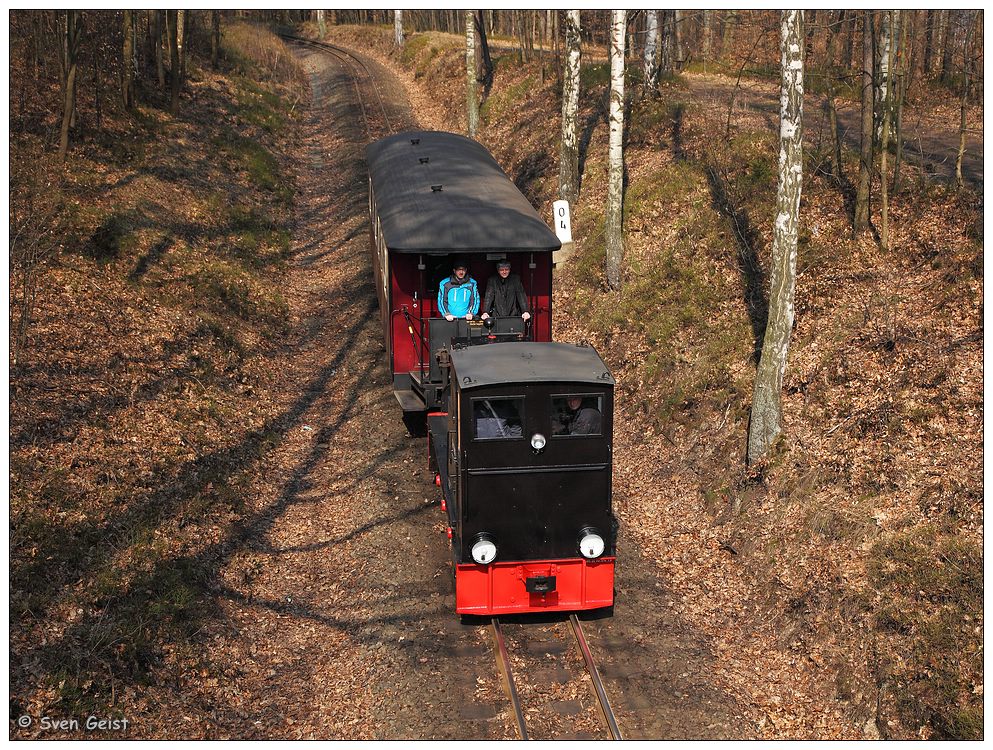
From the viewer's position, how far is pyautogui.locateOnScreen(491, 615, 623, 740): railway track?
8234mm

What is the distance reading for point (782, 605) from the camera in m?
9.93

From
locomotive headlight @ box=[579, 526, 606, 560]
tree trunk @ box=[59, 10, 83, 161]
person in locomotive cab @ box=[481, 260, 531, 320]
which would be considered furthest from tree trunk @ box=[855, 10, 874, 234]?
tree trunk @ box=[59, 10, 83, 161]

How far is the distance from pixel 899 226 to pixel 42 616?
14104mm

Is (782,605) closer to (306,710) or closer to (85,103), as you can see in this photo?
(306,710)

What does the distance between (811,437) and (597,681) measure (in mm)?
4868

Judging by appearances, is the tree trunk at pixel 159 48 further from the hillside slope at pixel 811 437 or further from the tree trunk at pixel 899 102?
the tree trunk at pixel 899 102

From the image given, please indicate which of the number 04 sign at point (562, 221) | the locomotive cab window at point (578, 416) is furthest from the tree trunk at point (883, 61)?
the locomotive cab window at point (578, 416)

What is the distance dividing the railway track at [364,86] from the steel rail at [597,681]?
2602 cm

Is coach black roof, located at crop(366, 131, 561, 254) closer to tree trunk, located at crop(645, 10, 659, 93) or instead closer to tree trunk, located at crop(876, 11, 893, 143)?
tree trunk, located at crop(876, 11, 893, 143)

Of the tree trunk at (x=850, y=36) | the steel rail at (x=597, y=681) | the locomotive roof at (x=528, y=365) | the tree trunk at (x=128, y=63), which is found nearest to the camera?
the steel rail at (x=597, y=681)

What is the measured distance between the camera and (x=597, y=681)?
28.9 feet

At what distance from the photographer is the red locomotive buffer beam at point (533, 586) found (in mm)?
→ 9531

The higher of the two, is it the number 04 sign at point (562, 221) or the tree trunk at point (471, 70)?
the tree trunk at point (471, 70)

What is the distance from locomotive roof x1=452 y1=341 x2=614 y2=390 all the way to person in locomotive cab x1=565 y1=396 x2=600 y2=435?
0.31m
